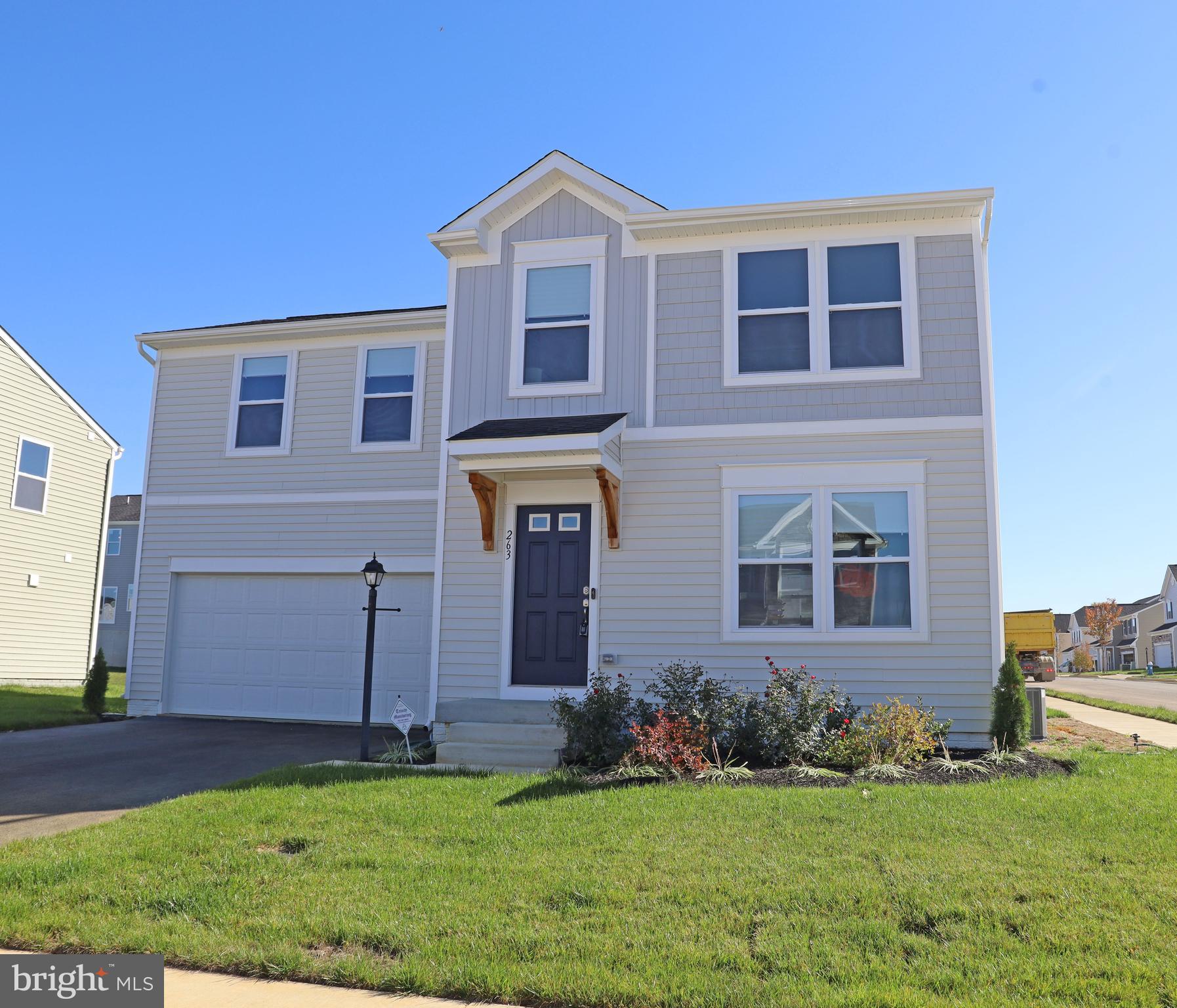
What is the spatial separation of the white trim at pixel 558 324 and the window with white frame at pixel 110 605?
26.2 metres

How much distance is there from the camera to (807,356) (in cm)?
1050

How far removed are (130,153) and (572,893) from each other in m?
12.5

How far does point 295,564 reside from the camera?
1331 cm

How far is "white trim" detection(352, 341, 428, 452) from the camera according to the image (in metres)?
13.3

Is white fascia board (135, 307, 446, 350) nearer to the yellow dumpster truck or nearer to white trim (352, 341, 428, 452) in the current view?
white trim (352, 341, 428, 452)

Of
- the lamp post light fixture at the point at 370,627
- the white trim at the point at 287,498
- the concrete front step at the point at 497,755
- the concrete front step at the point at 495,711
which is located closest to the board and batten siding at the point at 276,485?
the white trim at the point at 287,498

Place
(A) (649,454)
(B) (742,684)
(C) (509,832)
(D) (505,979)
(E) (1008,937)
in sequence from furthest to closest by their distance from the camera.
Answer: (A) (649,454), (B) (742,684), (C) (509,832), (E) (1008,937), (D) (505,979)

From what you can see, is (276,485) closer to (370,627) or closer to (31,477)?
(370,627)

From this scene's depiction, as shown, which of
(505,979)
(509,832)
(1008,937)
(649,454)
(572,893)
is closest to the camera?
(505,979)

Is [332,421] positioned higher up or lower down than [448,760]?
higher up

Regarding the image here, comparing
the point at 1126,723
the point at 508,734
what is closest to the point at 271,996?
the point at 508,734

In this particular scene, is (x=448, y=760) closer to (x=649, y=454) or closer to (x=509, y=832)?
(x=509, y=832)

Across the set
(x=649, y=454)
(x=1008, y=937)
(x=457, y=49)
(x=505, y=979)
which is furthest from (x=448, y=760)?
Result: (x=457, y=49)

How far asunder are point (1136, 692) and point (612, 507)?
2374cm
